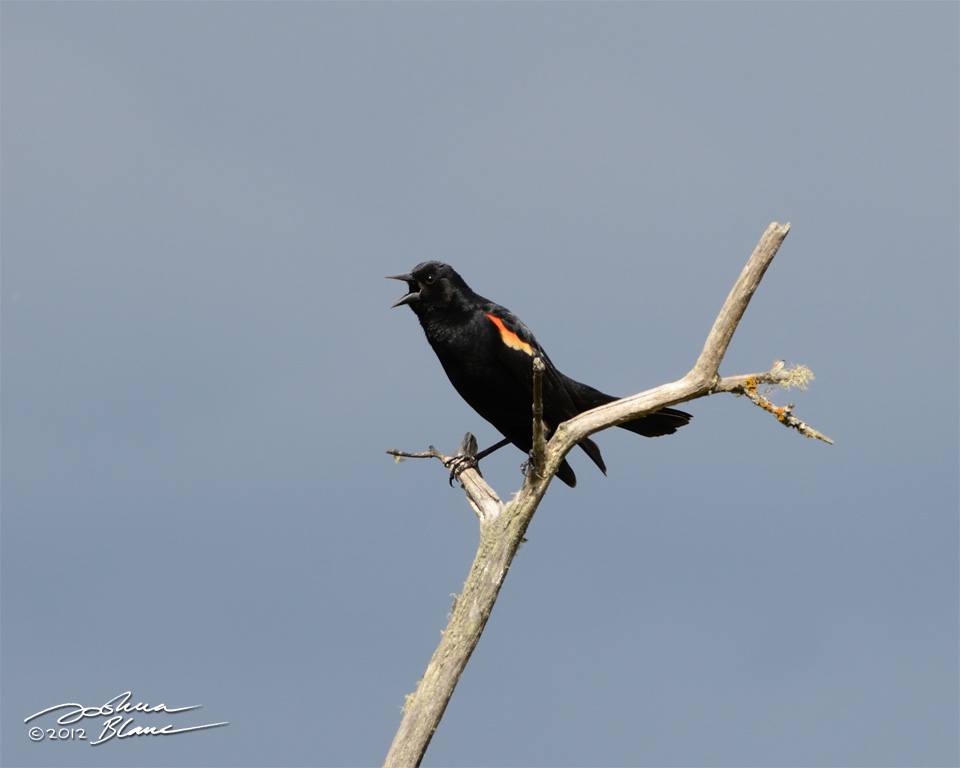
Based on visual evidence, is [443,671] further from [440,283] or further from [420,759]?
[440,283]

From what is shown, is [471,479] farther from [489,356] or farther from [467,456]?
[489,356]

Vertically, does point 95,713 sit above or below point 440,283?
below

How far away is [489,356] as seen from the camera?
6.89 meters

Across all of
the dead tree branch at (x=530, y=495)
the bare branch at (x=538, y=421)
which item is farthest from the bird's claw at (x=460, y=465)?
the bare branch at (x=538, y=421)

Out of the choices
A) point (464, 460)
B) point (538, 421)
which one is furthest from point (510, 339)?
point (538, 421)

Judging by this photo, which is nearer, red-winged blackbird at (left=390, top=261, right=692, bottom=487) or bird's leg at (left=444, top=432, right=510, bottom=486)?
red-winged blackbird at (left=390, top=261, right=692, bottom=487)

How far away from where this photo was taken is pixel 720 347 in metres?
6.29

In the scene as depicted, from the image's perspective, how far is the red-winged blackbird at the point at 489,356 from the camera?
22.6 feet

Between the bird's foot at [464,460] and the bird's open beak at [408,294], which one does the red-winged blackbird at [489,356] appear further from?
the bird's foot at [464,460]

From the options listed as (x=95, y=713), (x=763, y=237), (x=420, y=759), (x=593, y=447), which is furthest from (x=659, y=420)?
(x=95, y=713)

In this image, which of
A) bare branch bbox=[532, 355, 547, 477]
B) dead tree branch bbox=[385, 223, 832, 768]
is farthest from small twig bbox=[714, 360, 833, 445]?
bare branch bbox=[532, 355, 547, 477]

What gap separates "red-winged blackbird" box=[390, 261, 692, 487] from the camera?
22.6ft

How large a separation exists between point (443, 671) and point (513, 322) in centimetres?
265

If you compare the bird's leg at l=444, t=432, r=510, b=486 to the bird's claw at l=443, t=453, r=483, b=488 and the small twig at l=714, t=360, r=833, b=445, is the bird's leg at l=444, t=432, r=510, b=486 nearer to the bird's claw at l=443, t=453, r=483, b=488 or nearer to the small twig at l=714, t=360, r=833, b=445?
the bird's claw at l=443, t=453, r=483, b=488
